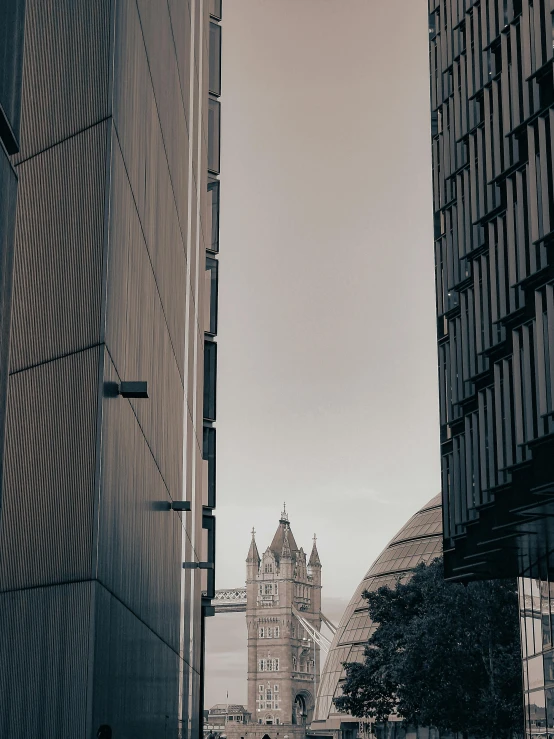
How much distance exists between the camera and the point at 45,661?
45.8 feet

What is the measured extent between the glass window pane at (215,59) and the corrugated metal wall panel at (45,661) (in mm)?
38265

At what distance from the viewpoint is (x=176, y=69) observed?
29031mm

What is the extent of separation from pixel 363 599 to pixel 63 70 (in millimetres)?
88546

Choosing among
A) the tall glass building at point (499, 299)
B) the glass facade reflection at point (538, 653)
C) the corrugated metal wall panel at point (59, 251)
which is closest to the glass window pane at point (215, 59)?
the tall glass building at point (499, 299)

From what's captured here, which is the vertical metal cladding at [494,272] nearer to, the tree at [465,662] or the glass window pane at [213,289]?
the tree at [465,662]

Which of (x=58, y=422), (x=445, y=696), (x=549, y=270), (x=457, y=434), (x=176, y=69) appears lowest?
(x=445, y=696)

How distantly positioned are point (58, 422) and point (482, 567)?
730 inches

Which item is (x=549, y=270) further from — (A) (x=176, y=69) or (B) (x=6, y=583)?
(B) (x=6, y=583)

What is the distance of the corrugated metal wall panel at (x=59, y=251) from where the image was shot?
15266 mm

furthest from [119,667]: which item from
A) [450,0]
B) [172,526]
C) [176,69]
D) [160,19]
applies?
[450,0]

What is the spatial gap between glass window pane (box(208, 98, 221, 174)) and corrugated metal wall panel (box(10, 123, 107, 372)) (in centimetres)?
3336

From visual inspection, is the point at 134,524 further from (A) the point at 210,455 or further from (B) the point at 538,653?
(A) the point at 210,455

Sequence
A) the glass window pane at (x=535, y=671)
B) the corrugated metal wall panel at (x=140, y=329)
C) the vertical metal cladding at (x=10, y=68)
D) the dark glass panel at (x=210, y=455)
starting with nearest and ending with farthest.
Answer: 1. the vertical metal cladding at (x=10, y=68)
2. the corrugated metal wall panel at (x=140, y=329)
3. the glass window pane at (x=535, y=671)
4. the dark glass panel at (x=210, y=455)

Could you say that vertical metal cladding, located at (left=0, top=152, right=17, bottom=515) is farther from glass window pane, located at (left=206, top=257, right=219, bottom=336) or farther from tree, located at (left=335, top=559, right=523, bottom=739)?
glass window pane, located at (left=206, top=257, right=219, bottom=336)
